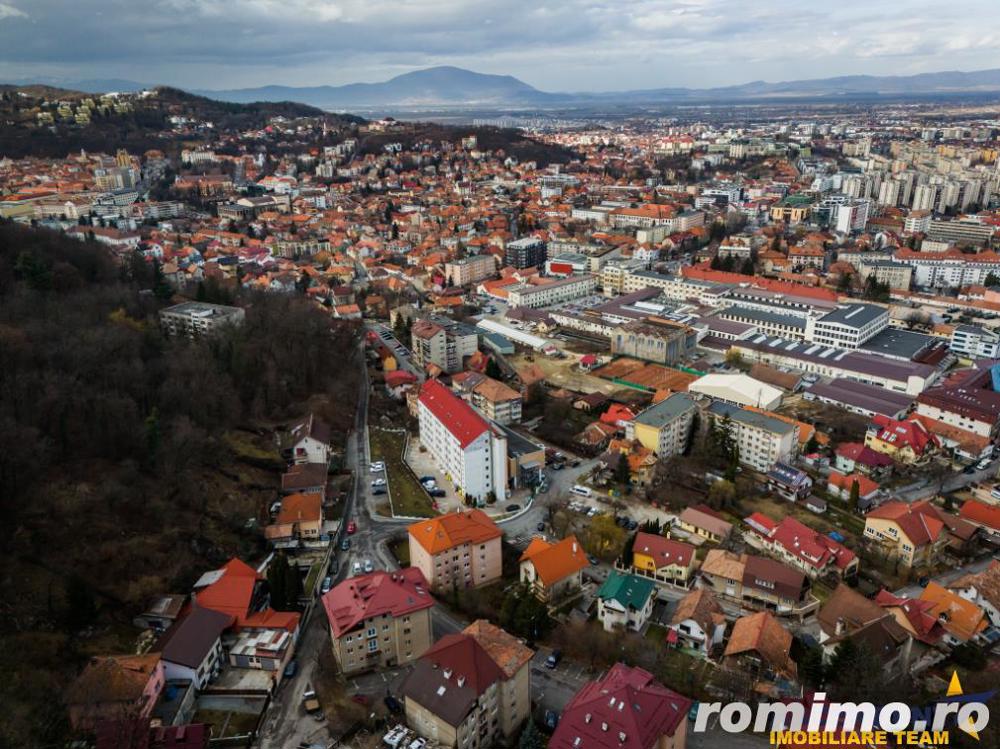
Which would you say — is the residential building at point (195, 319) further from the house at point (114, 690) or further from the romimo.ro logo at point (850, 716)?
the romimo.ro logo at point (850, 716)

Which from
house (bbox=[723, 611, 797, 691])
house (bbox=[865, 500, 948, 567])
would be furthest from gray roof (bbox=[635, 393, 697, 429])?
house (bbox=[723, 611, 797, 691])

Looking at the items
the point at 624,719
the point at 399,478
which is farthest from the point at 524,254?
the point at 624,719

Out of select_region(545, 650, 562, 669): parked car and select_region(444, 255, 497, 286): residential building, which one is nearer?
select_region(545, 650, 562, 669): parked car

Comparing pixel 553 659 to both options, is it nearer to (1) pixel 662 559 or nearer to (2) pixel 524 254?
(1) pixel 662 559

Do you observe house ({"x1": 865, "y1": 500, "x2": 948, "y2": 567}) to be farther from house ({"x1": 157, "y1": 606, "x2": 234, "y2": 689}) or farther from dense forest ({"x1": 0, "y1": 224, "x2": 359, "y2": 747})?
dense forest ({"x1": 0, "y1": 224, "x2": 359, "y2": 747})

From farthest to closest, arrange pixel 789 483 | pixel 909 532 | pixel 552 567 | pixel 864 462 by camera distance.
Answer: pixel 864 462 < pixel 789 483 < pixel 909 532 < pixel 552 567

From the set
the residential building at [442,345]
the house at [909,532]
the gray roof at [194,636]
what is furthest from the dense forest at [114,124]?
the house at [909,532]
